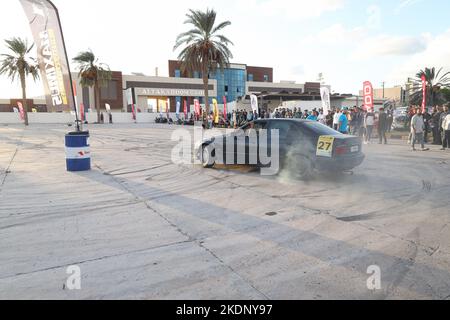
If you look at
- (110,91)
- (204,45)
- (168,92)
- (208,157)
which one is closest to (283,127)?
(208,157)

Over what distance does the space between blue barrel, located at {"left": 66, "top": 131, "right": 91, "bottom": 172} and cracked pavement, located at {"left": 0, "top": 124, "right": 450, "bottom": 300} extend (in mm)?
1021

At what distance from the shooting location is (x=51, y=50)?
891 cm

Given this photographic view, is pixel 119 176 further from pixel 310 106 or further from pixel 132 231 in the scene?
pixel 310 106

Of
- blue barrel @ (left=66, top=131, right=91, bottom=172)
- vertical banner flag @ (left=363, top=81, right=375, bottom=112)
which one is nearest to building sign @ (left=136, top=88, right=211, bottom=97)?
vertical banner flag @ (left=363, top=81, right=375, bottom=112)

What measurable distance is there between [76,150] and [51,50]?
9.64 ft

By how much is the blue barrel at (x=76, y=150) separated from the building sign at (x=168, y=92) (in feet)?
169

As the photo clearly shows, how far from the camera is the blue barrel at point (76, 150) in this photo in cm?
837

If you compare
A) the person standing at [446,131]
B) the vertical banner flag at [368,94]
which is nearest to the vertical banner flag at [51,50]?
the person standing at [446,131]

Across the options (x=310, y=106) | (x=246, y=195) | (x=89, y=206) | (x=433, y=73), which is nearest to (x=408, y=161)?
(x=246, y=195)

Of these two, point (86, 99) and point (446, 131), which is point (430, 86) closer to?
point (446, 131)

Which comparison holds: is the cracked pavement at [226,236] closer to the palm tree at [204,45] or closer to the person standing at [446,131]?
the person standing at [446,131]

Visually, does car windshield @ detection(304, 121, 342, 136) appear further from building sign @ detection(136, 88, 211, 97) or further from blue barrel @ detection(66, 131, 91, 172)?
building sign @ detection(136, 88, 211, 97)

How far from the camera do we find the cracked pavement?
2918 millimetres

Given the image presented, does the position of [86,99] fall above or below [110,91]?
below
